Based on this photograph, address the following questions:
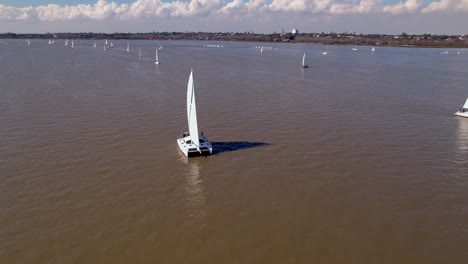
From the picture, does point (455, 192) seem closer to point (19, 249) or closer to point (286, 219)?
point (286, 219)

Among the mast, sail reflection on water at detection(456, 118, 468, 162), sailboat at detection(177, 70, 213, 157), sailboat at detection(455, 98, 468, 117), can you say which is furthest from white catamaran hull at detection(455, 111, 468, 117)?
the mast

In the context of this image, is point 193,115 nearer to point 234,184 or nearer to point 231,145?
point 231,145

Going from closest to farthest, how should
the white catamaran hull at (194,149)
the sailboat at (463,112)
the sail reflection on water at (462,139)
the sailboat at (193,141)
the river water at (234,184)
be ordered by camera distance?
the river water at (234,184) → the white catamaran hull at (194,149) → the sailboat at (193,141) → the sail reflection on water at (462,139) → the sailboat at (463,112)

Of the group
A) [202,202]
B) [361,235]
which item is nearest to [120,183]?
[202,202]

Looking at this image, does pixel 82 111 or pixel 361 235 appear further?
pixel 82 111

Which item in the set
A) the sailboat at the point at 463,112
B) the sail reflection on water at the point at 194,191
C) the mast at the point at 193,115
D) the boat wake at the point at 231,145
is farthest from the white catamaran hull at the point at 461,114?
the sail reflection on water at the point at 194,191

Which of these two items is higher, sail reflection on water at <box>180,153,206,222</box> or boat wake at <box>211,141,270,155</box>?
boat wake at <box>211,141,270,155</box>

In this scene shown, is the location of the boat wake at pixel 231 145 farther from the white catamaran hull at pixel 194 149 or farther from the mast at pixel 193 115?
the mast at pixel 193 115

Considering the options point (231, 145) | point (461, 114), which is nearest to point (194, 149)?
point (231, 145)

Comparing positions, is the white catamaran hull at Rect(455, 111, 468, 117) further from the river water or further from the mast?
the mast
